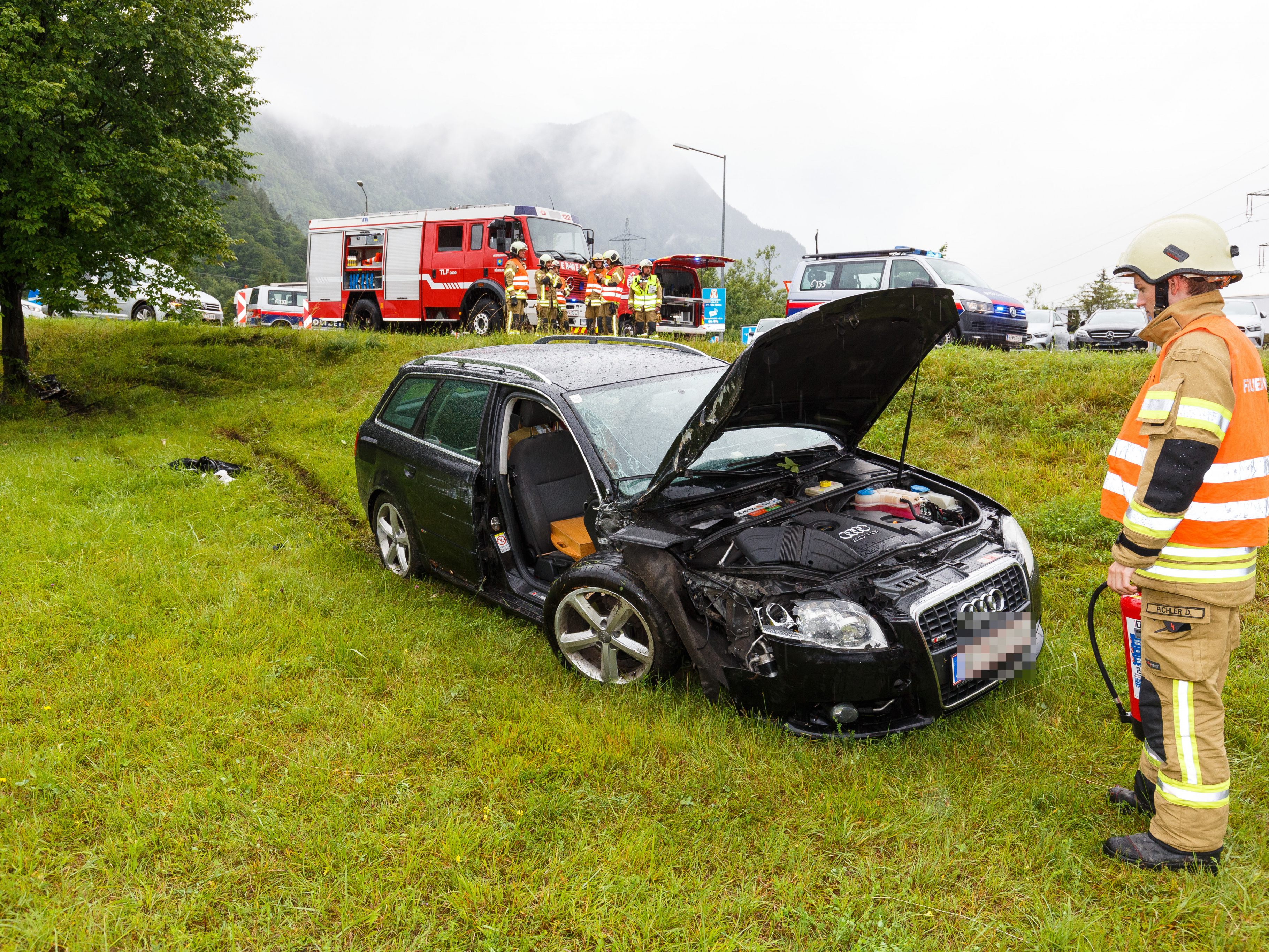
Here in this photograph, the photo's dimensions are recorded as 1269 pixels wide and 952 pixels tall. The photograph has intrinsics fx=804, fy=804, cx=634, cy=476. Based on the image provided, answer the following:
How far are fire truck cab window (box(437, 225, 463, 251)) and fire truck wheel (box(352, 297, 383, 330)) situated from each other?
230 centimetres

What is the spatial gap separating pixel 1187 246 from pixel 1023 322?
10.5m

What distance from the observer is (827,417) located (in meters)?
4.35

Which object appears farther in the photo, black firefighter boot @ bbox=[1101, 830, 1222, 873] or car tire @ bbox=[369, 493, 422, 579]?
car tire @ bbox=[369, 493, 422, 579]

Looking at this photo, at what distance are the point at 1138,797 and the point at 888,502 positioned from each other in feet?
5.23

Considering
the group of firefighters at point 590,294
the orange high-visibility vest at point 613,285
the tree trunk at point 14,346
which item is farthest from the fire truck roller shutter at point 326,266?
the orange high-visibility vest at point 613,285

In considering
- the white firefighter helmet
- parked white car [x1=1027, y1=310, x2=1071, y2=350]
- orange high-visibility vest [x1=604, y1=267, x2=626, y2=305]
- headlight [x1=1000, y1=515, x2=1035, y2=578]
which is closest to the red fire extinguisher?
headlight [x1=1000, y1=515, x2=1035, y2=578]

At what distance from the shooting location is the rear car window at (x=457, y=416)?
15.2 ft

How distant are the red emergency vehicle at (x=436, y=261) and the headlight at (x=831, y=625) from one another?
1120 centimetres

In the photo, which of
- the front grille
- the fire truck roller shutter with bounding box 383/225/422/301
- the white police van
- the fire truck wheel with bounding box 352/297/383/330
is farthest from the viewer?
the fire truck wheel with bounding box 352/297/383/330

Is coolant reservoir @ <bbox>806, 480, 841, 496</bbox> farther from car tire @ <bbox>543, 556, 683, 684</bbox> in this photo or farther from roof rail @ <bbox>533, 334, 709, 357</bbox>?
roof rail @ <bbox>533, 334, 709, 357</bbox>

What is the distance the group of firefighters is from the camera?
1355cm

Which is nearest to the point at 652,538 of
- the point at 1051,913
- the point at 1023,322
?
the point at 1051,913

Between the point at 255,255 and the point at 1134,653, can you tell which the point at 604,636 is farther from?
the point at 255,255

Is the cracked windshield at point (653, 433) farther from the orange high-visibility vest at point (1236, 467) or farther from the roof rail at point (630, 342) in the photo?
the orange high-visibility vest at point (1236, 467)
